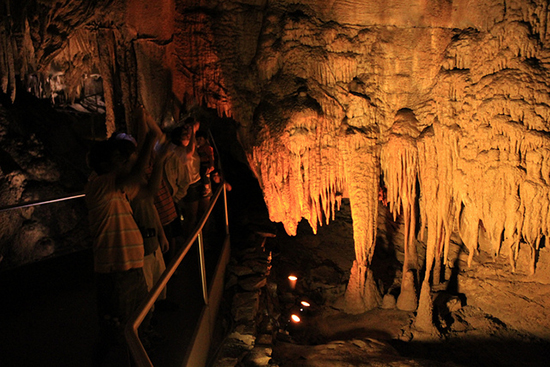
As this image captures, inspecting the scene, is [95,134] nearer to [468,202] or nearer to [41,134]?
[41,134]

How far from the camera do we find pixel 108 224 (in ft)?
8.47

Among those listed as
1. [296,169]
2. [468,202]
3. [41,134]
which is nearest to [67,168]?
[41,134]

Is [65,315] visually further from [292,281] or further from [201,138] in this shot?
[292,281]

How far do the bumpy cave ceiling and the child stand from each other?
28.6 inches

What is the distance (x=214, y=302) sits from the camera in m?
4.29

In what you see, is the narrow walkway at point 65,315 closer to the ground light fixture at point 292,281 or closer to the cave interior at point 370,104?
the cave interior at point 370,104

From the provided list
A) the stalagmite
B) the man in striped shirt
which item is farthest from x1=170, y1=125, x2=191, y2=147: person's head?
the stalagmite

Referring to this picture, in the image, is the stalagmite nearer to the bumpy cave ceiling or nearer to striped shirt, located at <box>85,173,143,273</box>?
the bumpy cave ceiling

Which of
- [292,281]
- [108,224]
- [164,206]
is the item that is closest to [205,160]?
[164,206]

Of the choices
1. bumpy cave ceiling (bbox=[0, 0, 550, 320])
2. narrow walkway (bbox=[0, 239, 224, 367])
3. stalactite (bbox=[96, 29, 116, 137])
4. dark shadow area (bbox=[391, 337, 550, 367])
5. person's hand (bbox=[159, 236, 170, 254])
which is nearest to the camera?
narrow walkway (bbox=[0, 239, 224, 367])

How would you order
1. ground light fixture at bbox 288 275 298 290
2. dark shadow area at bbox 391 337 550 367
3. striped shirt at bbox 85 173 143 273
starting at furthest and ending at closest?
1. ground light fixture at bbox 288 275 298 290
2. dark shadow area at bbox 391 337 550 367
3. striped shirt at bbox 85 173 143 273

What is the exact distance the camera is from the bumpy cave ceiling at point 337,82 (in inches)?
183

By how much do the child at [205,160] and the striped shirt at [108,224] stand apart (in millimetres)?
2093

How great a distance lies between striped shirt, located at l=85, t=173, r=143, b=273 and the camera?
2562 mm
